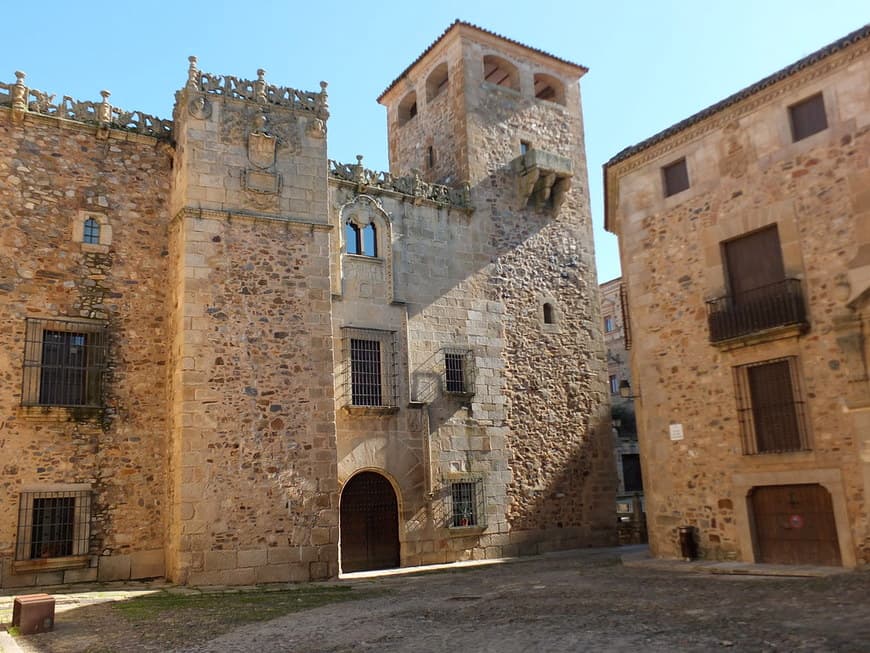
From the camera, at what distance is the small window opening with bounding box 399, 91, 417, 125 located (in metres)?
24.2

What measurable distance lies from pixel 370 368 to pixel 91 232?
6277mm

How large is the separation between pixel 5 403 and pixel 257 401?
4.24 metres

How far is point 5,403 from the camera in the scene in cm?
1385

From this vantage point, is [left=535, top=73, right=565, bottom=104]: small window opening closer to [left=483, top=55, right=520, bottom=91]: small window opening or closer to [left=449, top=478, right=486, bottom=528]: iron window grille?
[left=483, top=55, right=520, bottom=91]: small window opening

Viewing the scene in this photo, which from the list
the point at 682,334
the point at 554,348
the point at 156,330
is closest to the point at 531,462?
the point at 554,348

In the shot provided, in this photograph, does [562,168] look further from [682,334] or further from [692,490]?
[692,490]

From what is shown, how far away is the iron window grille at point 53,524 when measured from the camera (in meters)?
13.6

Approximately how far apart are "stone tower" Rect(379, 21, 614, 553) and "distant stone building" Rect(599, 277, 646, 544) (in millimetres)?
1456

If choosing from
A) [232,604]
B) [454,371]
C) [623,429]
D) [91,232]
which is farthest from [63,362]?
[623,429]

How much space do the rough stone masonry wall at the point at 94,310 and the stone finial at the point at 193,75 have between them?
5.23 feet

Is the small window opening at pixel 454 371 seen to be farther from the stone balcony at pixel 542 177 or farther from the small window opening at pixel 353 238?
the stone balcony at pixel 542 177

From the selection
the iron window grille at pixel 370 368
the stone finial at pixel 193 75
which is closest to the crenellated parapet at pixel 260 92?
the stone finial at pixel 193 75

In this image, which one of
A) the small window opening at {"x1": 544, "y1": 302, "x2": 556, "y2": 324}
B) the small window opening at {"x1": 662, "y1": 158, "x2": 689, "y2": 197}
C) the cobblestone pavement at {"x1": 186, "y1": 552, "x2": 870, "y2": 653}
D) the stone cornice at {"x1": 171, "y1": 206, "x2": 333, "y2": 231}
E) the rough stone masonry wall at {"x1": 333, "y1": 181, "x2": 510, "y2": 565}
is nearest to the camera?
the cobblestone pavement at {"x1": 186, "y1": 552, "x2": 870, "y2": 653}

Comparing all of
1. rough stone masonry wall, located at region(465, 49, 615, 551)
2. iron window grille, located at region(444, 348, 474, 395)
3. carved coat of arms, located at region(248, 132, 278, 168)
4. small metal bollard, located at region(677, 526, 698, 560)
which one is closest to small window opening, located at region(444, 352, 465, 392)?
iron window grille, located at region(444, 348, 474, 395)
